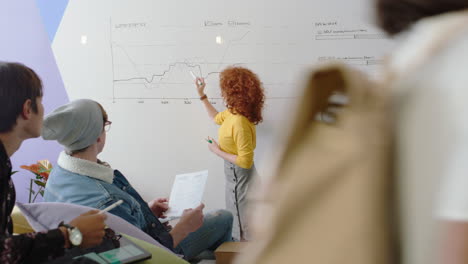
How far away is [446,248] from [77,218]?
49.4 inches

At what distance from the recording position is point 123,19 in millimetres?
3312

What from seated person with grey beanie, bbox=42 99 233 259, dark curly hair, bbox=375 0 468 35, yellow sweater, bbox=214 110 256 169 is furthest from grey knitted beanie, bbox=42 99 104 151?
dark curly hair, bbox=375 0 468 35

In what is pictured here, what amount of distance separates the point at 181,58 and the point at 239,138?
0.87m

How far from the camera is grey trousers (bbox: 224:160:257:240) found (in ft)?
9.65

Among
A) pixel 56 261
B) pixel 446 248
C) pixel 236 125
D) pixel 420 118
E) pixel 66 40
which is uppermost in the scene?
pixel 66 40

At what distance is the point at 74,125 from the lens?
5.84ft

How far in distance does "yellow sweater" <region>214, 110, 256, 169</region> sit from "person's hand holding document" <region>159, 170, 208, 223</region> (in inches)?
25.0

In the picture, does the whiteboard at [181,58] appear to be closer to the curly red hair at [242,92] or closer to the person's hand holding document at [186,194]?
the curly red hair at [242,92]

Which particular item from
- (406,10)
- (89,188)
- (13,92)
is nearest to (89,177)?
(89,188)

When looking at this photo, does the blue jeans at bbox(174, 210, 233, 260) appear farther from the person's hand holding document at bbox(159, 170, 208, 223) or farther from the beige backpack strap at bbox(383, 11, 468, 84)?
the beige backpack strap at bbox(383, 11, 468, 84)

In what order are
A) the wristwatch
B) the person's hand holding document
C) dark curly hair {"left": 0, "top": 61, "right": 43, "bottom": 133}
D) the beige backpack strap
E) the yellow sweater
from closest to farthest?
the beige backpack strap, the wristwatch, dark curly hair {"left": 0, "top": 61, "right": 43, "bottom": 133}, the person's hand holding document, the yellow sweater

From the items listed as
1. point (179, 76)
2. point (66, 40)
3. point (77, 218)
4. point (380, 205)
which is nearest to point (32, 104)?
point (77, 218)

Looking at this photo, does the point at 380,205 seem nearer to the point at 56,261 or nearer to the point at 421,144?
the point at 421,144

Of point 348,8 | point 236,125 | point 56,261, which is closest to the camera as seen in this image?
point 56,261
